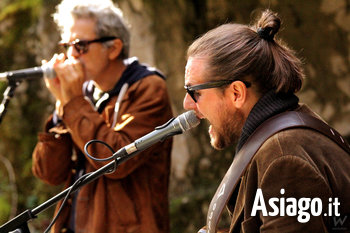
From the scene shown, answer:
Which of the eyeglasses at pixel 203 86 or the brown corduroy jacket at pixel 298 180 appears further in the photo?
the eyeglasses at pixel 203 86

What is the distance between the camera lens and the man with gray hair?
2854mm

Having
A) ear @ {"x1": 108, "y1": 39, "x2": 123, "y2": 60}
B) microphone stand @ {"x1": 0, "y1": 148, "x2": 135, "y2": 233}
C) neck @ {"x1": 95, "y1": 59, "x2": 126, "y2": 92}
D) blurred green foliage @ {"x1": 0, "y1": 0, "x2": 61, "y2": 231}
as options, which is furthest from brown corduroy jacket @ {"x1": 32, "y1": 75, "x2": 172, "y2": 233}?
blurred green foliage @ {"x1": 0, "y1": 0, "x2": 61, "y2": 231}

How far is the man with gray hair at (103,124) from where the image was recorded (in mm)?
2854

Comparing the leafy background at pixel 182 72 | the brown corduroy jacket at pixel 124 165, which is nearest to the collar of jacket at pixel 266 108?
the brown corduroy jacket at pixel 124 165

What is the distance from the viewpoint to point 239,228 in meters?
1.95

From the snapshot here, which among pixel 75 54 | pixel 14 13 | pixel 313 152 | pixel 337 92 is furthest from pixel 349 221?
pixel 14 13

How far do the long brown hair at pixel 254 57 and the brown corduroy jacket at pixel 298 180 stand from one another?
10.7 inches

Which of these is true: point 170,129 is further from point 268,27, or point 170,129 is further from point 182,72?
A: point 182,72

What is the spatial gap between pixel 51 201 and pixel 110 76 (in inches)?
44.3

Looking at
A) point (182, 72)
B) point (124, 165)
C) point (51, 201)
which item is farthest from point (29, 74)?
point (182, 72)

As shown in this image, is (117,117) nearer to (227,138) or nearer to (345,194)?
(227,138)

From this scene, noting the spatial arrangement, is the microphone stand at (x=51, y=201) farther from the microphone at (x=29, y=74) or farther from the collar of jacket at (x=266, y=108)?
the microphone at (x=29, y=74)

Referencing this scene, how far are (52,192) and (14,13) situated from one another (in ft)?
6.12

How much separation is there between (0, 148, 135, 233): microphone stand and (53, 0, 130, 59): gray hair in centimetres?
115
